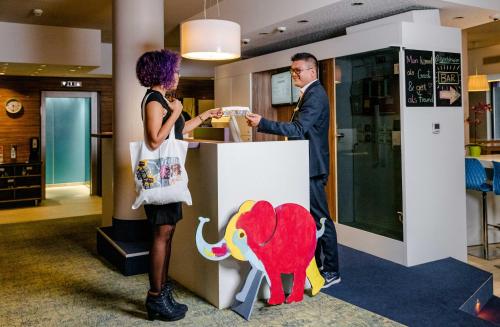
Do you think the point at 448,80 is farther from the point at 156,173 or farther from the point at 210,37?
the point at 156,173

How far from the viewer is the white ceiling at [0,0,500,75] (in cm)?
435

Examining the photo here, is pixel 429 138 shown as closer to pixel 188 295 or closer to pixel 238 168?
pixel 238 168

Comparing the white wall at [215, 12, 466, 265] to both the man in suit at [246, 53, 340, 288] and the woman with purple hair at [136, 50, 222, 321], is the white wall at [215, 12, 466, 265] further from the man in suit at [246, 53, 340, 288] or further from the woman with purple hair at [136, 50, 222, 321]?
the woman with purple hair at [136, 50, 222, 321]

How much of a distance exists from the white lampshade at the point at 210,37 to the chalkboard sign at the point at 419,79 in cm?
154

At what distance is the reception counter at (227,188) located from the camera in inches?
116

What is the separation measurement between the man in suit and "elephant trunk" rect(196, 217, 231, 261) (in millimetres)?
919

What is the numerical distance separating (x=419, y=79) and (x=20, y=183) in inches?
269

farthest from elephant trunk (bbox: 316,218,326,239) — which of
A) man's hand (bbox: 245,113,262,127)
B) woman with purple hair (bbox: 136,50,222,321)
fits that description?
woman with purple hair (bbox: 136,50,222,321)

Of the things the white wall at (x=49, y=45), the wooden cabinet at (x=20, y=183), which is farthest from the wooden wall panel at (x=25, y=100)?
the white wall at (x=49, y=45)

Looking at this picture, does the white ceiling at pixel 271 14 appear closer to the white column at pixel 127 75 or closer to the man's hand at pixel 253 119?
the white column at pixel 127 75

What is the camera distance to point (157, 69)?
8.92 feet

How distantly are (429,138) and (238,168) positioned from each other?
2.08m

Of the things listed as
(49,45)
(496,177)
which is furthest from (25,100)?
(496,177)

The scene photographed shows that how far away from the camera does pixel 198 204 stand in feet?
10.4
